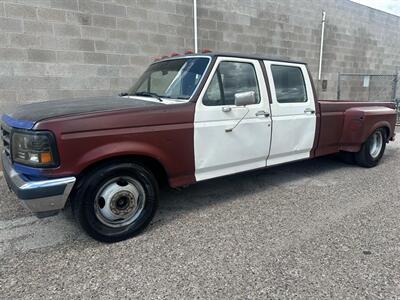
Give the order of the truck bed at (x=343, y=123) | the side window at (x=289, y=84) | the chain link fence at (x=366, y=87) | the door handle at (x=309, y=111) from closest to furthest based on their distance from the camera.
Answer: the side window at (x=289, y=84), the door handle at (x=309, y=111), the truck bed at (x=343, y=123), the chain link fence at (x=366, y=87)

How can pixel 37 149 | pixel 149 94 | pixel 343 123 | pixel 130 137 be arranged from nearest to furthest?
pixel 37 149, pixel 130 137, pixel 149 94, pixel 343 123

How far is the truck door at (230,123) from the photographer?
335cm

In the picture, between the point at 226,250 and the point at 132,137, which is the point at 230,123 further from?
the point at 226,250

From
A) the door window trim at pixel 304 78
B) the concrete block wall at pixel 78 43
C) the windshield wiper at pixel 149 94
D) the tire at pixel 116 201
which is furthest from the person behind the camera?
the concrete block wall at pixel 78 43

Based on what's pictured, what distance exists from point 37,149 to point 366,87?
47.3 ft

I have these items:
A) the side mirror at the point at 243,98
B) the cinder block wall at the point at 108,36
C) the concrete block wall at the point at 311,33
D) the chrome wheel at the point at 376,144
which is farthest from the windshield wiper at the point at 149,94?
the concrete block wall at the point at 311,33

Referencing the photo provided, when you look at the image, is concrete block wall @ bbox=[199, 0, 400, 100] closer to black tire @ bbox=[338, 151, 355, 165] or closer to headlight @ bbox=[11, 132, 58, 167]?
black tire @ bbox=[338, 151, 355, 165]

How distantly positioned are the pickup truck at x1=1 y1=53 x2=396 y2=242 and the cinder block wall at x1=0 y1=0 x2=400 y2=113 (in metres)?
2.59

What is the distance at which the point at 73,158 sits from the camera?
8.55 feet

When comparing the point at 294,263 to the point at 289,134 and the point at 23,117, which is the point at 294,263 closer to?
the point at 289,134

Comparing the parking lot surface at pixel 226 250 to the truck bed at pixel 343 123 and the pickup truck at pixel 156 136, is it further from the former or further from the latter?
the truck bed at pixel 343 123

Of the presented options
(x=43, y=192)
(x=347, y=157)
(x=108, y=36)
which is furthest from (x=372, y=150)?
(x=108, y=36)

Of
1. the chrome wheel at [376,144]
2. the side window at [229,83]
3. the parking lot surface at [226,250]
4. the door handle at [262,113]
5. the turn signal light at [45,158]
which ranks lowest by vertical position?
the parking lot surface at [226,250]

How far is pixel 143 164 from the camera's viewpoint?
312 centimetres
